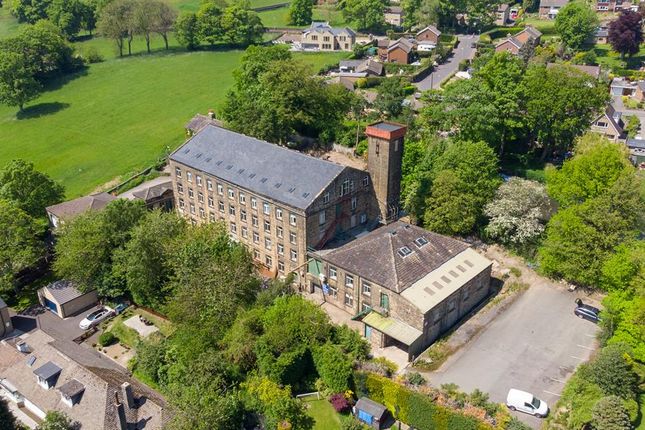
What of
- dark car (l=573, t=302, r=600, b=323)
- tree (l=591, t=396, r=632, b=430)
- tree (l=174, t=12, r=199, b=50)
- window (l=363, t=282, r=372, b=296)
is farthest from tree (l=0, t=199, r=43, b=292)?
tree (l=174, t=12, r=199, b=50)

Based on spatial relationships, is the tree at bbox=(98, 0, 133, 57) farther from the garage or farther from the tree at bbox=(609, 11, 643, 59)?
the tree at bbox=(609, 11, 643, 59)

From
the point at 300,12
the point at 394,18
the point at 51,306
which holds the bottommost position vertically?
the point at 51,306

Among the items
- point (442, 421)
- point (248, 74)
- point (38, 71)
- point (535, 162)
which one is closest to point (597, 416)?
point (442, 421)

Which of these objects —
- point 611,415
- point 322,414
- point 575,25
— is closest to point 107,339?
point 322,414

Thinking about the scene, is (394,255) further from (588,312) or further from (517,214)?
(588,312)

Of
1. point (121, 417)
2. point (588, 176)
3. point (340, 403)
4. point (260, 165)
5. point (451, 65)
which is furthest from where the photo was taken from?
point (451, 65)

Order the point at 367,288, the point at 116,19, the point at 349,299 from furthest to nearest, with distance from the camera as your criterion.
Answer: the point at 116,19 < the point at 349,299 < the point at 367,288
